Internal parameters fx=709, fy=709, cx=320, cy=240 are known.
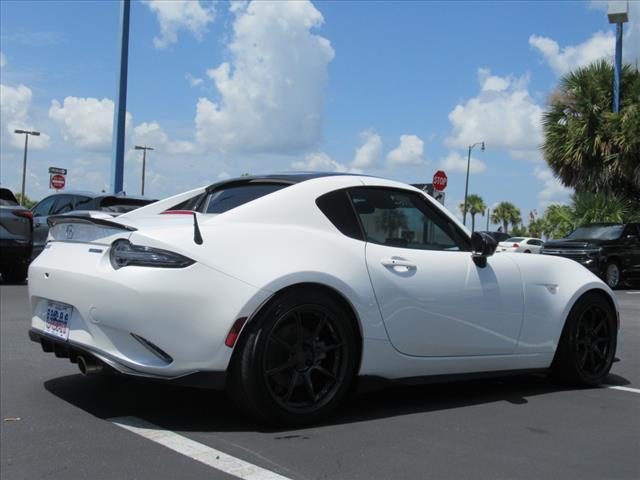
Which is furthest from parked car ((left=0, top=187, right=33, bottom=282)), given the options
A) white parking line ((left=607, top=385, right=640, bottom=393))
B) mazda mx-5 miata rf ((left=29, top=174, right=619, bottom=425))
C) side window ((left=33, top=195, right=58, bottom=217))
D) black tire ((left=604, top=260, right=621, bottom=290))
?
black tire ((left=604, top=260, right=621, bottom=290))

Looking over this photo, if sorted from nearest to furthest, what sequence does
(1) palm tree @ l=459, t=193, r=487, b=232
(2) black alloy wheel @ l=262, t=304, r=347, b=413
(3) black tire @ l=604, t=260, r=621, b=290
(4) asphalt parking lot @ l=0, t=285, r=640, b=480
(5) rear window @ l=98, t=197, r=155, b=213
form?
(4) asphalt parking lot @ l=0, t=285, r=640, b=480 < (2) black alloy wheel @ l=262, t=304, r=347, b=413 < (5) rear window @ l=98, t=197, r=155, b=213 < (3) black tire @ l=604, t=260, r=621, b=290 < (1) palm tree @ l=459, t=193, r=487, b=232

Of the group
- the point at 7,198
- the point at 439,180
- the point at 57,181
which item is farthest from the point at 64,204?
the point at 57,181

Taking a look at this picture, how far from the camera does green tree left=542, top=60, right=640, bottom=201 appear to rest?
2300 centimetres

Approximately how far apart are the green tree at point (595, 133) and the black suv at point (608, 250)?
562cm

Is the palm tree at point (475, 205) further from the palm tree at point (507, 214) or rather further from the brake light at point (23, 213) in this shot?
the brake light at point (23, 213)

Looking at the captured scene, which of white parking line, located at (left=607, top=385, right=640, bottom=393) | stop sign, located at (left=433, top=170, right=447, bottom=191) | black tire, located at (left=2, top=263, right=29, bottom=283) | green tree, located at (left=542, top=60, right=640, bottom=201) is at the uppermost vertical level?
green tree, located at (left=542, top=60, right=640, bottom=201)

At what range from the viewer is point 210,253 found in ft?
12.3

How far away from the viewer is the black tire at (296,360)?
3.78 meters

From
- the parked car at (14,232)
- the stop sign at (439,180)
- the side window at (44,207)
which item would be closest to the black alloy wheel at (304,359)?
the parked car at (14,232)

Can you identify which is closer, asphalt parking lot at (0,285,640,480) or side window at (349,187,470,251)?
asphalt parking lot at (0,285,640,480)

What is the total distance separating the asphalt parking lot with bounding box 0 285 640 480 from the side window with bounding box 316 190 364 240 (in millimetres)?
1126

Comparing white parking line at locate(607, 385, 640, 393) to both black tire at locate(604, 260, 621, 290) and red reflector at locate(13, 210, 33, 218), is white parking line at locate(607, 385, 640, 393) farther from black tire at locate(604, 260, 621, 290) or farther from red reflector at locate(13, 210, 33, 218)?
black tire at locate(604, 260, 621, 290)

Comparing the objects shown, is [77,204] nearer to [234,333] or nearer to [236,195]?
[236,195]

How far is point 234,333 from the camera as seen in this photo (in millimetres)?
3719
